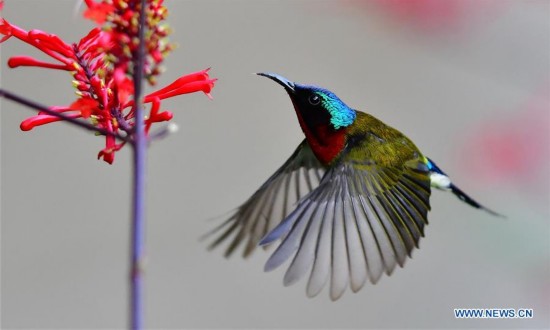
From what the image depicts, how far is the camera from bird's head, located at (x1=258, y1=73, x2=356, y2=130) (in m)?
1.21

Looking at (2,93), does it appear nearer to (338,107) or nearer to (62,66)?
(62,66)

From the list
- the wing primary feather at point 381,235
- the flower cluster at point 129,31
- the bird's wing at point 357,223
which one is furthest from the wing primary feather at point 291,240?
the flower cluster at point 129,31

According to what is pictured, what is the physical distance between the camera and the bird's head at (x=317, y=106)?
121 centimetres

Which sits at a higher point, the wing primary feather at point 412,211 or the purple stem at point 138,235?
the wing primary feather at point 412,211

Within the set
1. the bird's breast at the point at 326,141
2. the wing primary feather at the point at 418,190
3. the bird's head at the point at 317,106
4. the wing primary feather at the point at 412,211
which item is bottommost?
the wing primary feather at the point at 412,211

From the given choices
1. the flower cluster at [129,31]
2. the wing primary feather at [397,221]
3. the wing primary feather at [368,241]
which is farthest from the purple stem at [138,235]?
the wing primary feather at [397,221]

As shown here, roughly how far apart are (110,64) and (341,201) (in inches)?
23.9

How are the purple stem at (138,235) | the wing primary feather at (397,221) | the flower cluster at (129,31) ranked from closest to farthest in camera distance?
the purple stem at (138,235), the flower cluster at (129,31), the wing primary feather at (397,221)

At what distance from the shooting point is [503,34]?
72.1 inches

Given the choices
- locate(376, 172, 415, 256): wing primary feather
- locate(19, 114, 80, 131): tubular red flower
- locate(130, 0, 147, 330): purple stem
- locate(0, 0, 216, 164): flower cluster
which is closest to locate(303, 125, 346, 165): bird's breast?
locate(376, 172, 415, 256): wing primary feather

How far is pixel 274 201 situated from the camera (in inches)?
57.3

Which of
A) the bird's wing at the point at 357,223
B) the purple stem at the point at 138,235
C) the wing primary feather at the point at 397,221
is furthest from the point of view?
the wing primary feather at the point at 397,221

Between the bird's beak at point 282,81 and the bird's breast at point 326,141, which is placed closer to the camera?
the bird's beak at point 282,81

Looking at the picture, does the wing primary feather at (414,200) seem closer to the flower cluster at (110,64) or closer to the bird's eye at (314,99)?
the bird's eye at (314,99)
